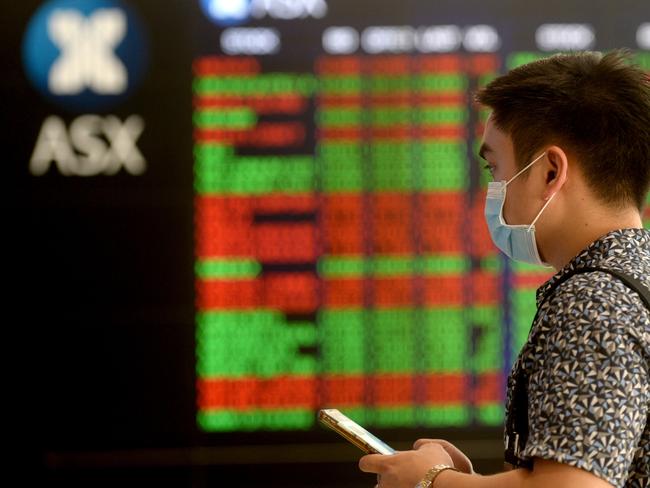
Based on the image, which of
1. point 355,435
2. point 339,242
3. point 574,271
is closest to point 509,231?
point 574,271

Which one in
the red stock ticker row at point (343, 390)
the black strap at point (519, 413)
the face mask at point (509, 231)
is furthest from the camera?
the red stock ticker row at point (343, 390)

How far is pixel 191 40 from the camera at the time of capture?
112 inches

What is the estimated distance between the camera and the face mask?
108 centimetres

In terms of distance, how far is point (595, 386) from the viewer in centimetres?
85

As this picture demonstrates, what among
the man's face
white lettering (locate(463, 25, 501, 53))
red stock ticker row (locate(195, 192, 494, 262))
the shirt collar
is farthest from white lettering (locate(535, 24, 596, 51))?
the shirt collar

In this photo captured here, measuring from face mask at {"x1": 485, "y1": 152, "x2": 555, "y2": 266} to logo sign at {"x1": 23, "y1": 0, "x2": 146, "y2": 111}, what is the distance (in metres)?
1.87

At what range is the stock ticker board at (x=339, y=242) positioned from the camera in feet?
9.18

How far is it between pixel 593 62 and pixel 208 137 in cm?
193

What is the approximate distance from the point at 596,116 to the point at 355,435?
50cm

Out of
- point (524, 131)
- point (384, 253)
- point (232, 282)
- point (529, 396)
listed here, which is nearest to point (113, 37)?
point (232, 282)

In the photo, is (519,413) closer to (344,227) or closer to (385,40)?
(344,227)

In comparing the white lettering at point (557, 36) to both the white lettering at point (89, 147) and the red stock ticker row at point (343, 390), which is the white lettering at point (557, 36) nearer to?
the red stock ticker row at point (343, 390)

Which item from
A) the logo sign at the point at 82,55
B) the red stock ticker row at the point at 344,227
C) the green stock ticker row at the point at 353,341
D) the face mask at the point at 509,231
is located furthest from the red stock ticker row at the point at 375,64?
the face mask at the point at 509,231

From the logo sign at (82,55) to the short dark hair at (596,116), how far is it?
204 centimetres
